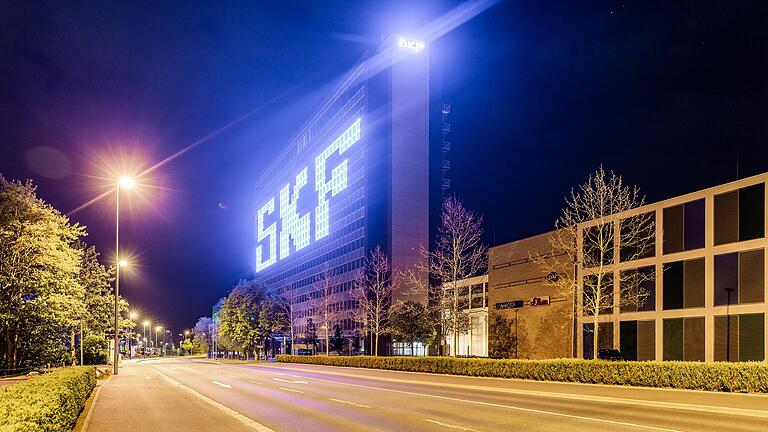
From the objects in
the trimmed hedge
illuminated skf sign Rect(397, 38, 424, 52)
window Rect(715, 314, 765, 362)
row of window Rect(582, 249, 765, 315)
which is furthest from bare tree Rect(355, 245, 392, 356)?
window Rect(715, 314, 765, 362)

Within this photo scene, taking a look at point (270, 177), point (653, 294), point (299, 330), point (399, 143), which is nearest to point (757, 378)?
point (653, 294)

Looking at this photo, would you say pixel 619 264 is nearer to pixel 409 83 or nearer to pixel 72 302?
pixel 72 302

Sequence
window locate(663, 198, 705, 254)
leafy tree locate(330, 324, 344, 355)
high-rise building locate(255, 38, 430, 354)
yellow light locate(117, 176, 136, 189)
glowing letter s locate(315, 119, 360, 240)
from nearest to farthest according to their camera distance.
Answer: yellow light locate(117, 176, 136, 189) < window locate(663, 198, 705, 254) < high-rise building locate(255, 38, 430, 354) < leafy tree locate(330, 324, 344, 355) < glowing letter s locate(315, 119, 360, 240)

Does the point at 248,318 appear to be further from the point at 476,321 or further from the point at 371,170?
the point at 476,321

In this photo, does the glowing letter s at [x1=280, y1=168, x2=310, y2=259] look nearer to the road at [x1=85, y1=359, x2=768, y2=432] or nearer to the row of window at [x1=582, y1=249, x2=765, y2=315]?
the row of window at [x1=582, y1=249, x2=765, y2=315]

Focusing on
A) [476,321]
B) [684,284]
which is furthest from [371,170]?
[684,284]

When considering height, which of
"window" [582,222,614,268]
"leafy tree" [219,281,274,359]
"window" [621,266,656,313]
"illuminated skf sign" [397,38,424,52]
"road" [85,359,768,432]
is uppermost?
"illuminated skf sign" [397,38,424,52]

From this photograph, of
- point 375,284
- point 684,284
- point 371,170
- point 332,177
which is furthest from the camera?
point 332,177

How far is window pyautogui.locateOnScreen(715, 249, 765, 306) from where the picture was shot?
1511 inches

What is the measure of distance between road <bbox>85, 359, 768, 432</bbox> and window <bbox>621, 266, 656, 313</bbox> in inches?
786

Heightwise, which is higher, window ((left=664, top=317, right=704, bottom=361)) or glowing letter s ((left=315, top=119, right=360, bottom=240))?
glowing letter s ((left=315, top=119, right=360, bottom=240))

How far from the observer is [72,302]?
37.8 m

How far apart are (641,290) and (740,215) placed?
31.3ft

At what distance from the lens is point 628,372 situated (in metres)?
29.2
